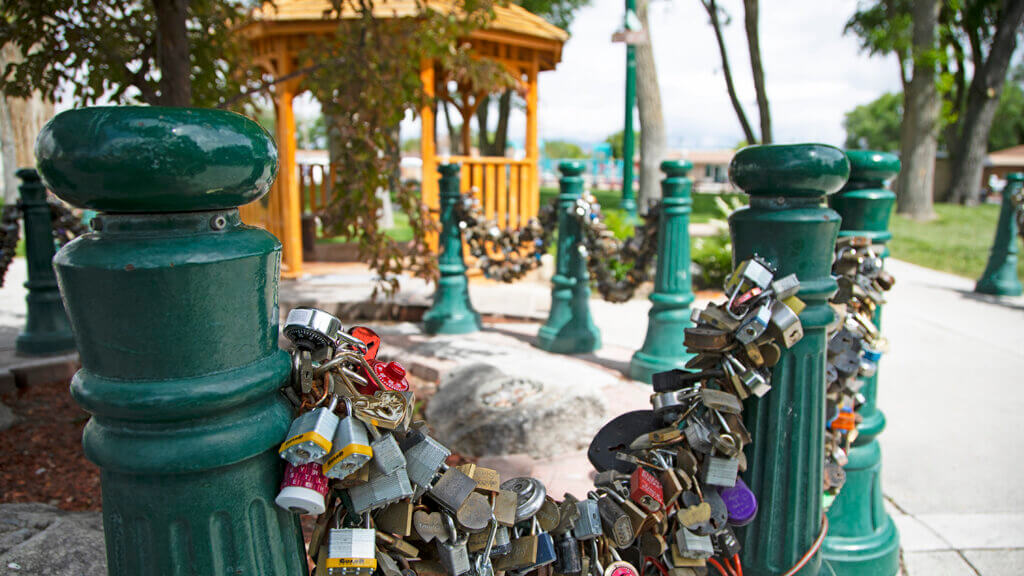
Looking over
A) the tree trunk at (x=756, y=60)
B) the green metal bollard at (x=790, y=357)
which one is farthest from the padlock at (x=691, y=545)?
the tree trunk at (x=756, y=60)

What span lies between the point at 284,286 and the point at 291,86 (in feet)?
9.25

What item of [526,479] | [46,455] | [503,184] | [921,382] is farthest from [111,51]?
[503,184]

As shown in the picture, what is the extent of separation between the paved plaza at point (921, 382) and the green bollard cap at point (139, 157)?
2.35 meters

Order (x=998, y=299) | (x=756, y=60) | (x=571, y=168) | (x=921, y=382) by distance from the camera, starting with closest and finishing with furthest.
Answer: (x=921, y=382) → (x=571, y=168) → (x=998, y=299) → (x=756, y=60)

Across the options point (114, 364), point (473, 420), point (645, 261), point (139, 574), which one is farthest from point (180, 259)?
point (645, 261)

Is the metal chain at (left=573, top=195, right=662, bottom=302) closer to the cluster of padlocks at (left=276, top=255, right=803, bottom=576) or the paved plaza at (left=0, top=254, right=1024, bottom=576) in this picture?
the paved plaza at (left=0, top=254, right=1024, bottom=576)

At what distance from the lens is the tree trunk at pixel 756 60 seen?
472 inches

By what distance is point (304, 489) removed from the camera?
1.05 metres

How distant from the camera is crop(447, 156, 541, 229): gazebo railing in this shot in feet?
31.7

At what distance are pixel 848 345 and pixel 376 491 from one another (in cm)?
163

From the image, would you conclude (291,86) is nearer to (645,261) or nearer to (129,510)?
(645,261)

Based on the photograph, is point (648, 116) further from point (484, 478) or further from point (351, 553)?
point (351, 553)

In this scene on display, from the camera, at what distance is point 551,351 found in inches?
222

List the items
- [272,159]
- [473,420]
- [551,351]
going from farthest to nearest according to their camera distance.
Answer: [551,351]
[473,420]
[272,159]
